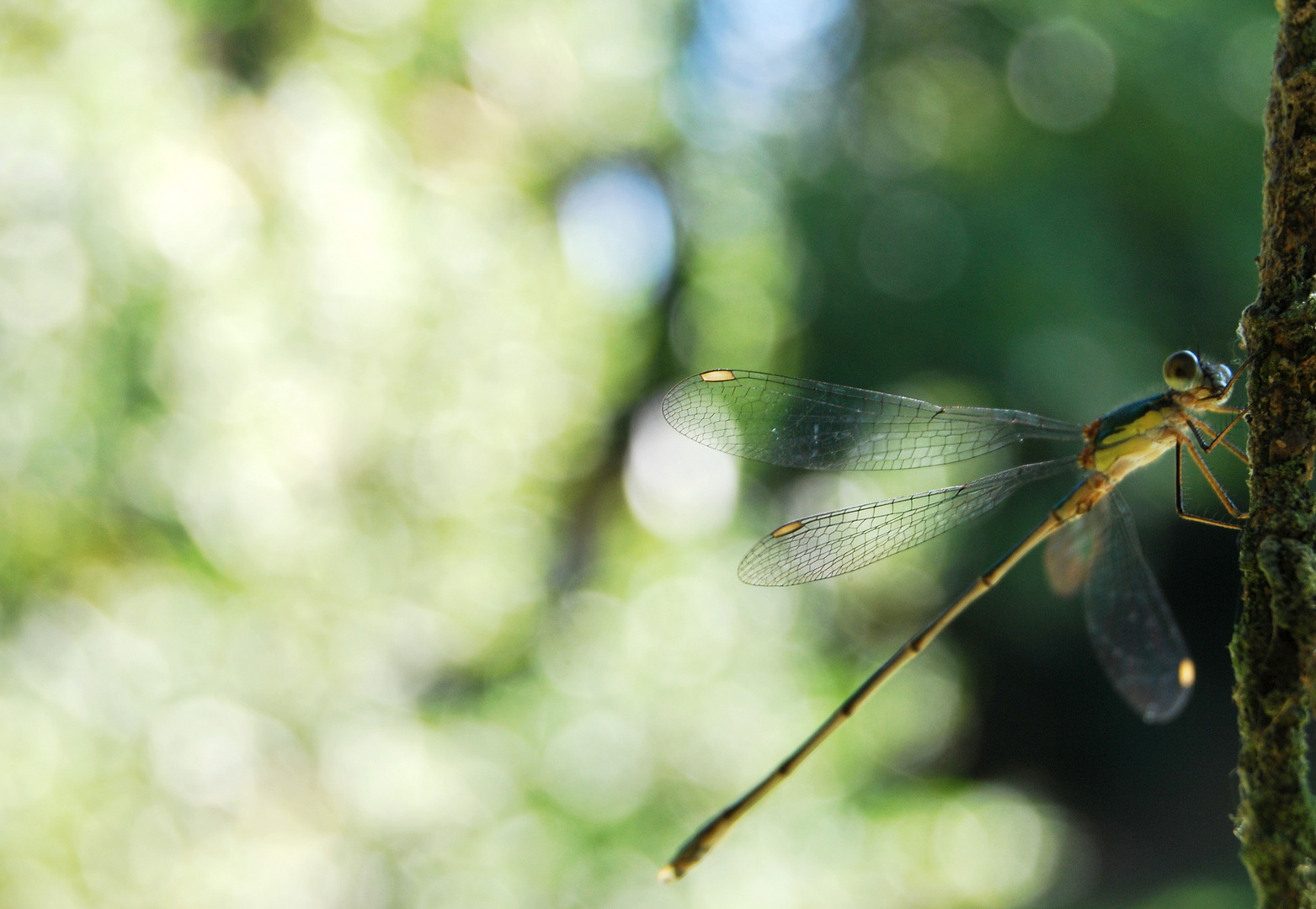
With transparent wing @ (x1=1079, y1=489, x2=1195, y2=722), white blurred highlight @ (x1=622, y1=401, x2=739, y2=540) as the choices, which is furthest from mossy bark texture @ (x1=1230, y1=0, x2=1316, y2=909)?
white blurred highlight @ (x1=622, y1=401, x2=739, y2=540)

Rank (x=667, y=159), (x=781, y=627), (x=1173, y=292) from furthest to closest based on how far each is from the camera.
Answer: (x=1173, y=292) < (x=667, y=159) < (x=781, y=627)

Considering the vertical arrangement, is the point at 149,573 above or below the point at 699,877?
above

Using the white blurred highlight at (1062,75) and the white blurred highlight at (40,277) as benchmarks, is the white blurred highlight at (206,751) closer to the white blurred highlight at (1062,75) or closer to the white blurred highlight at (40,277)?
the white blurred highlight at (40,277)

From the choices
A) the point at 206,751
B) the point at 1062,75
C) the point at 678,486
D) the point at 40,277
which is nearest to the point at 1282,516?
the point at 678,486

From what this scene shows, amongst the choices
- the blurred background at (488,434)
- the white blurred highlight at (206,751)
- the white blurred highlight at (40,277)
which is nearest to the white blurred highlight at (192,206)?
the blurred background at (488,434)

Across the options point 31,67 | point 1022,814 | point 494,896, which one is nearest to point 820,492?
point 1022,814

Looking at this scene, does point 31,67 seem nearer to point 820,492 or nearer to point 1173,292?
point 820,492

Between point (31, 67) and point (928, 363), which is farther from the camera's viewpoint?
point (928, 363)

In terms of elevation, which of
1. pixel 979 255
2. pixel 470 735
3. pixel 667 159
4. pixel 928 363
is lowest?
pixel 470 735
